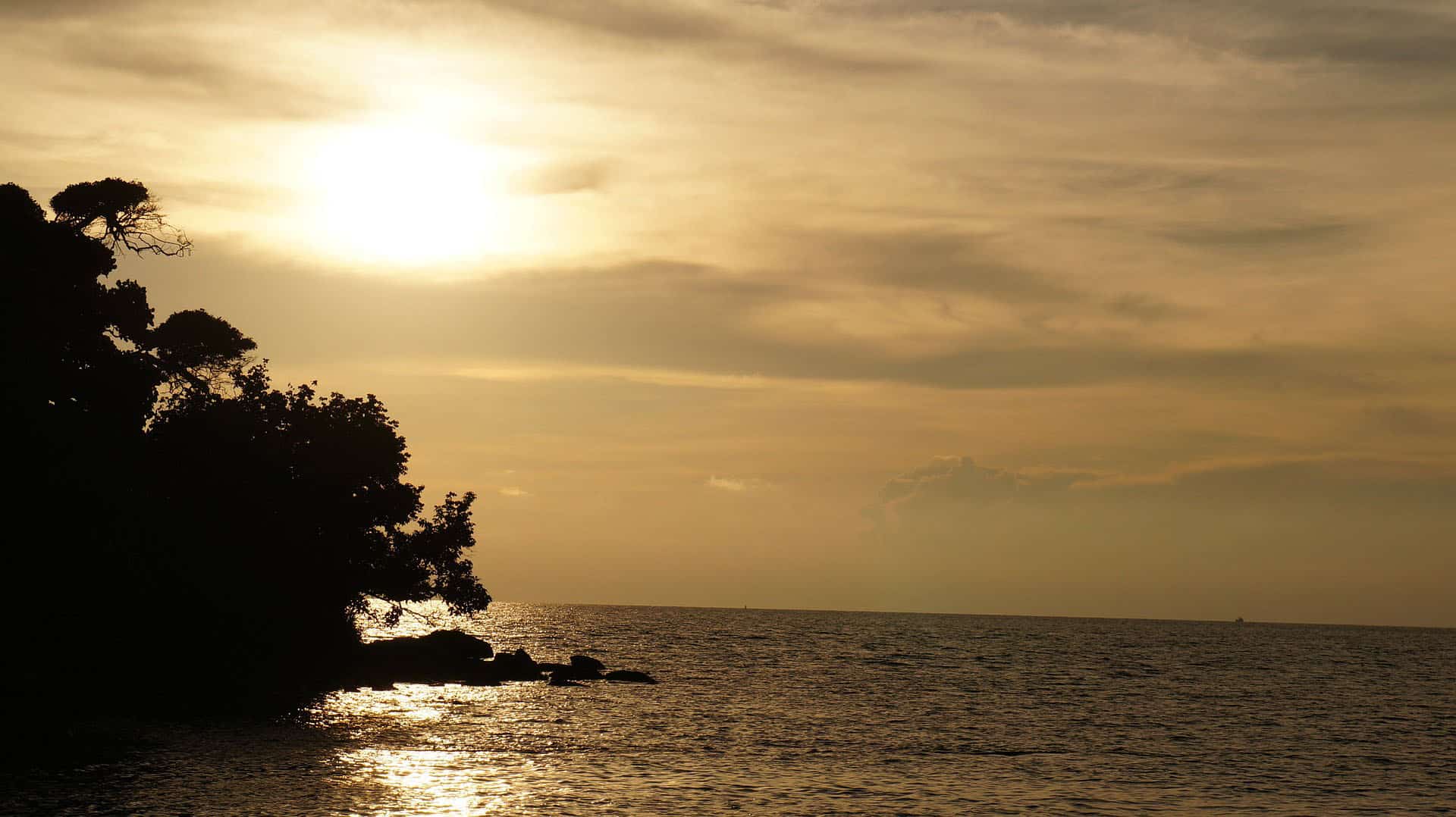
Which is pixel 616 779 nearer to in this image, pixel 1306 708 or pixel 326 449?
pixel 326 449

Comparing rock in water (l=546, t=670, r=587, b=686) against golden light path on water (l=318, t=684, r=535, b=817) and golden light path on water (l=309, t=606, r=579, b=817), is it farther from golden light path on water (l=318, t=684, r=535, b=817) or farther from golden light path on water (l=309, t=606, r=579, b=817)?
golden light path on water (l=318, t=684, r=535, b=817)

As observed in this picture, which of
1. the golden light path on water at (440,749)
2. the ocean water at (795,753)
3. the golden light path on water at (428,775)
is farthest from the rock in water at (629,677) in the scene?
the golden light path on water at (428,775)

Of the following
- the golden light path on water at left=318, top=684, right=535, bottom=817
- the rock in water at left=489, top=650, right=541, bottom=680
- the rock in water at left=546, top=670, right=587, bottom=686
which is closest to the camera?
the golden light path on water at left=318, top=684, right=535, bottom=817

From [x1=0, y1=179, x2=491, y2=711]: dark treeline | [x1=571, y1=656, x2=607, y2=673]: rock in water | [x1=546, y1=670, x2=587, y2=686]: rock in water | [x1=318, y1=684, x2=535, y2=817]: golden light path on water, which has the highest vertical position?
[x1=0, y1=179, x2=491, y2=711]: dark treeline

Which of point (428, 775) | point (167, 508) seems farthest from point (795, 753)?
point (167, 508)

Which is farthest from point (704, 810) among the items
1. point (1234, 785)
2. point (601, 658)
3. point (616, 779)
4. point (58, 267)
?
point (601, 658)

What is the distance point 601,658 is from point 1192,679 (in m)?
49.8

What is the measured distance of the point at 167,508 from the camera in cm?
5291

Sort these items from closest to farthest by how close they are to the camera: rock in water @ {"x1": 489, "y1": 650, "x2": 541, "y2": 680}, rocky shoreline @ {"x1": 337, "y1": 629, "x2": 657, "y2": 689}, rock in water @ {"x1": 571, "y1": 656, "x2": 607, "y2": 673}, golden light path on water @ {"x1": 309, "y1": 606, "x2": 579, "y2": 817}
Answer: golden light path on water @ {"x1": 309, "y1": 606, "x2": 579, "y2": 817}
rocky shoreline @ {"x1": 337, "y1": 629, "x2": 657, "y2": 689}
rock in water @ {"x1": 489, "y1": 650, "x2": 541, "y2": 680}
rock in water @ {"x1": 571, "y1": 656, "x2": 607, "y2": 673}

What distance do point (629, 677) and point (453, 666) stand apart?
443 inches

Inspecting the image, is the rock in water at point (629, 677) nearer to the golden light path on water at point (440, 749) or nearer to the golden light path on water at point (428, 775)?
the golden light path on water at point (440, 749)

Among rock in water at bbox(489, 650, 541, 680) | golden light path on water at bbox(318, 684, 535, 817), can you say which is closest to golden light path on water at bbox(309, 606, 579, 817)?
golden light path on water at bbox(318, 684, 535, 817)

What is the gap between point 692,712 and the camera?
5659 cm

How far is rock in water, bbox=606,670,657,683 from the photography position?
74812mm
